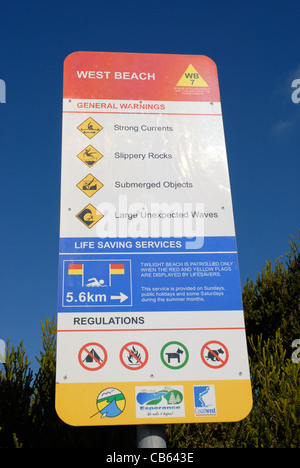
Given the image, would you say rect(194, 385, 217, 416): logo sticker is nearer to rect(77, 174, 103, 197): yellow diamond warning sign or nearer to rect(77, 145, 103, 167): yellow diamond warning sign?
rect(77, 174, 103, 197): yellow diamond warning sign

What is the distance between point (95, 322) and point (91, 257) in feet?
1.69

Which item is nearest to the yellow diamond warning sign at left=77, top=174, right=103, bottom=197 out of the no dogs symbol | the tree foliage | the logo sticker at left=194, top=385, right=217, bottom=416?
the no dogs symbol

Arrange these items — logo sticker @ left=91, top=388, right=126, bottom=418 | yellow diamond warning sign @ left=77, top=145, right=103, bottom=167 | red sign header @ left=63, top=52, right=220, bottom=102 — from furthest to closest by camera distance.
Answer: red sign header @ left=63, top=52, right=220, bottom=102 → yellow diamond warning sign @ left=77, top=145, right=103, bottom=167 → logo sticker @ left=91, top=388, right=126, bottom=418

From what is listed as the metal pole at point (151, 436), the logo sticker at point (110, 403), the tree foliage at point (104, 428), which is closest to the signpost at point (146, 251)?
the logo sticker at point (110, 403)

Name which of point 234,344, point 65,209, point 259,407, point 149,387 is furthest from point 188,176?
point 259,407

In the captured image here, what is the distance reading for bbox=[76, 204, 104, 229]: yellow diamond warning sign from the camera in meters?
3.46

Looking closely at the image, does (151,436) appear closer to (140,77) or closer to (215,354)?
(215,354)

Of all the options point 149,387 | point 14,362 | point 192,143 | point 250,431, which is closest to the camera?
point 149,387

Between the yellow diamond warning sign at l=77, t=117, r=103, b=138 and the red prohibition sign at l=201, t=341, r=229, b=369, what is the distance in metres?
2.05

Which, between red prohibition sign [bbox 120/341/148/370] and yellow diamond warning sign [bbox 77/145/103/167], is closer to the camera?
red prohibition sign [bbox 120/341/148/370]

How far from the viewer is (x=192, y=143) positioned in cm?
381

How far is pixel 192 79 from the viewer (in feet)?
13.3

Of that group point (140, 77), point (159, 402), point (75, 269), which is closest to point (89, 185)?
point (75, 269)
